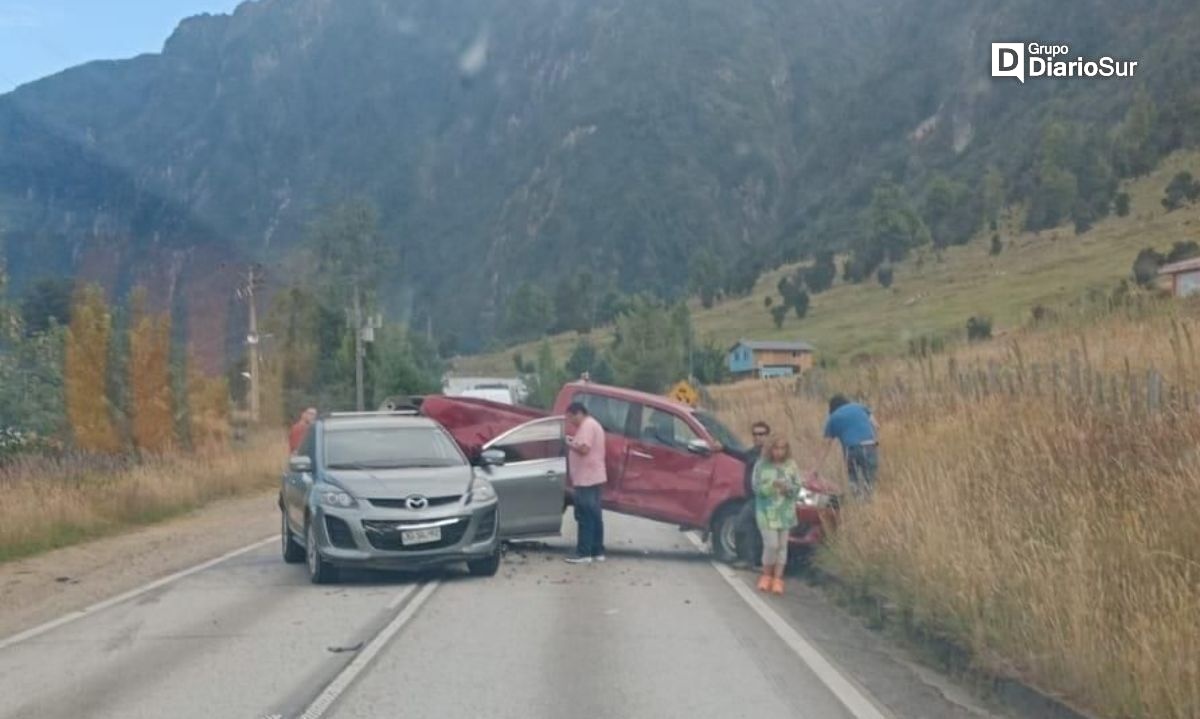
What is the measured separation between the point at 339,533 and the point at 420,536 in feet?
2.55

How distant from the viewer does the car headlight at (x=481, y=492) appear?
14781mm

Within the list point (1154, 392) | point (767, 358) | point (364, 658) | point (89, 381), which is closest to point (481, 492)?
point (364, 658)

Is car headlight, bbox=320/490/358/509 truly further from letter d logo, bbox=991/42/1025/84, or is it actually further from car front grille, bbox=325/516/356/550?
letter d logo, bbox=991/42/1025/84

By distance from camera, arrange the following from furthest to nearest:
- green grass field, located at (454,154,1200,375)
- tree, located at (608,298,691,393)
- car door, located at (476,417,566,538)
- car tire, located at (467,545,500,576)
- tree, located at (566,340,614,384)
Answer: tree, located at (566,340,614,384) < tree, located at (608,298,691,393) < green grass field, located at (454,154,1200,375) < car door, located at (476,417,566,538) < car tire, located at (467,545,500,576)

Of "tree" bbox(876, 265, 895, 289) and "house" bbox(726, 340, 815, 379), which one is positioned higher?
"tree" bbox(876, 265, 895, 289)

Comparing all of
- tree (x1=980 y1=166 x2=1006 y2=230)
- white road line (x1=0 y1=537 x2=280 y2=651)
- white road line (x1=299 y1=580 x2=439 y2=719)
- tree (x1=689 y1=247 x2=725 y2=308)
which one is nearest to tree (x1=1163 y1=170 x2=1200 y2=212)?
tree (x1=980 y1=166 x2=1006 y2=230)

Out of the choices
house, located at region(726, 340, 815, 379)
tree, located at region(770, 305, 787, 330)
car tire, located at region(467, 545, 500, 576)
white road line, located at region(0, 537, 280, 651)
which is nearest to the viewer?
white road line, located at region(0, 537, 280, 651)

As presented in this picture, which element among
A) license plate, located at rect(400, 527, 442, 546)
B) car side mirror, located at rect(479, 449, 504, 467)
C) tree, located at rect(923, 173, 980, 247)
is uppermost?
tree, located at rect(923, 173, 980, 247)

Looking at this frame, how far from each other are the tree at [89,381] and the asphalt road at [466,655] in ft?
52.0

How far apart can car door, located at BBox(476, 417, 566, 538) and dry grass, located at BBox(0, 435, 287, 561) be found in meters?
6.74

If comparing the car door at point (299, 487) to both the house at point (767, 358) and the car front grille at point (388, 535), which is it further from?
the house at point (767, 358)

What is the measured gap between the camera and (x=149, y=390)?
108 ft

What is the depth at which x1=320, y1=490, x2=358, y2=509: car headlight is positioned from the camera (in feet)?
47.1

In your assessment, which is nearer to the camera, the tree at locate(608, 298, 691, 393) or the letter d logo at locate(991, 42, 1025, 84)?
the tree at locate(608, 298, 691, 393)
